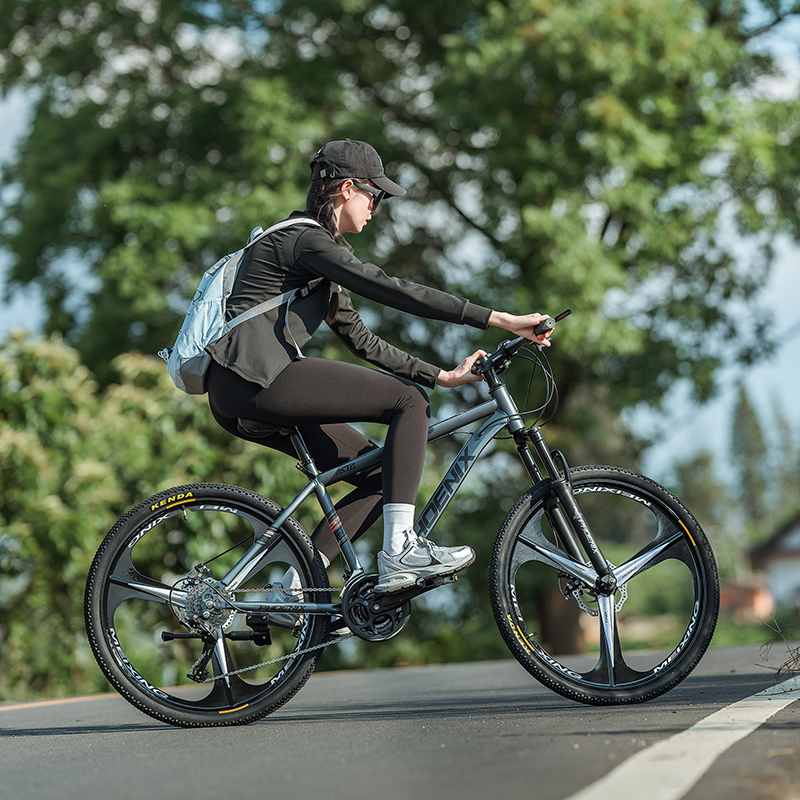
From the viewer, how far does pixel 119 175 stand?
54.4 feet

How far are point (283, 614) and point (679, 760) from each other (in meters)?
1.72

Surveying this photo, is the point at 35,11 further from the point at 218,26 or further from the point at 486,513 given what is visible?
the point at 486,513

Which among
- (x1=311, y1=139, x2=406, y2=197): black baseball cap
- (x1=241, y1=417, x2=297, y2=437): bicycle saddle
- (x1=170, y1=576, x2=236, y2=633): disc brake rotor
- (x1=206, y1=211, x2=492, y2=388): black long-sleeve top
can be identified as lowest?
(x1=170, y1=576, x2=236, y2=633): disc brake rotor

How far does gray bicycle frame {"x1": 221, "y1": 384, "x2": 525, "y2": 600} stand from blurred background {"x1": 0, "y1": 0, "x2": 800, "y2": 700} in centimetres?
640

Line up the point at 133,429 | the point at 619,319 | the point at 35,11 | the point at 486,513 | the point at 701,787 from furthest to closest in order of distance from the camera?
the point at 35,11, the point at 486,513, the point at 619,319, the point at 133,429, the point at 701,787

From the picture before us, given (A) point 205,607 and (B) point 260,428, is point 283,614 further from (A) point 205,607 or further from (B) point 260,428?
(B) point 260,428

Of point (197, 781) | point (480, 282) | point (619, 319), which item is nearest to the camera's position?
point (197, 781)

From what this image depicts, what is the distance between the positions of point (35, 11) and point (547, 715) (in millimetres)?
16812

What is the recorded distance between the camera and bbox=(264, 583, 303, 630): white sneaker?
4.01m

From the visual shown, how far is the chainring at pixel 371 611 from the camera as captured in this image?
3.89 meters

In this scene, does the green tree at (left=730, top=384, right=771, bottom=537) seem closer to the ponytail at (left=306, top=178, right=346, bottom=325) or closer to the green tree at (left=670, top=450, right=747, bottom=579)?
the green tree at (left=670, top=450, right=747, bottom=579)

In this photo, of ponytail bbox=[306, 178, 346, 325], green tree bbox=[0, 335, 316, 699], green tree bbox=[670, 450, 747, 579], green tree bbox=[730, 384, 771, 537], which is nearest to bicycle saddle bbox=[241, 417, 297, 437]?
ponytail bbox=[306, 178, 346, 325]

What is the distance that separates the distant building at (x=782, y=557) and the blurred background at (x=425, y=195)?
49.5m

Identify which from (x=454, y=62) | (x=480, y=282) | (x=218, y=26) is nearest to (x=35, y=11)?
(x=218, y=26)
